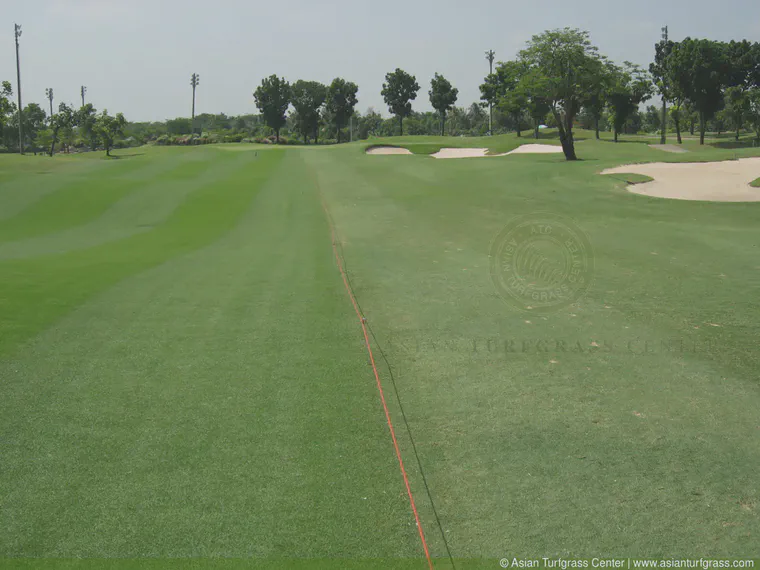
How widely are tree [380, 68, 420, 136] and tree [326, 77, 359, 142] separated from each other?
5761 mm

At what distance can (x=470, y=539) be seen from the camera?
493 cm

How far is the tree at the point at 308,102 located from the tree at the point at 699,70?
49.3 metres

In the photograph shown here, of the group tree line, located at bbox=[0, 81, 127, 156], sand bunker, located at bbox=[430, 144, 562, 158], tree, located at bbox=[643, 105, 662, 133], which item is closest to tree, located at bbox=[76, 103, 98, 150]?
tree line, located at bbox=[0, 81, 127, 156]

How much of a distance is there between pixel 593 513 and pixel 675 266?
9.88 metres

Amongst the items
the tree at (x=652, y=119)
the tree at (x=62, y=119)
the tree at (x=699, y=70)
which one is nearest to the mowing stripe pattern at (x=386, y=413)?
the tree at (x=699, y=70)

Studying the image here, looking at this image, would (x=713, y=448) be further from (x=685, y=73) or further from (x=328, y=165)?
(x=685, y=73)

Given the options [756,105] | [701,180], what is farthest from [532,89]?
[756,105]

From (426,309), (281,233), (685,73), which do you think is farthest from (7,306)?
(685,73)

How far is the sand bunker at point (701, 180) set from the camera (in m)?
23.5

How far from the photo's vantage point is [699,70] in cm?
6003

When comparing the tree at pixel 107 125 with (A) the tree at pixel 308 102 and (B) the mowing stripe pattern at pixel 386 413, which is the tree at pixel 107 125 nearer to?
(A) the tree at pixel 308 102

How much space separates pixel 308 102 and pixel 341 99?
4.99 m

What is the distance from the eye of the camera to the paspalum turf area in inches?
198

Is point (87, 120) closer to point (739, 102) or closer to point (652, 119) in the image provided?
point (739, 102)
